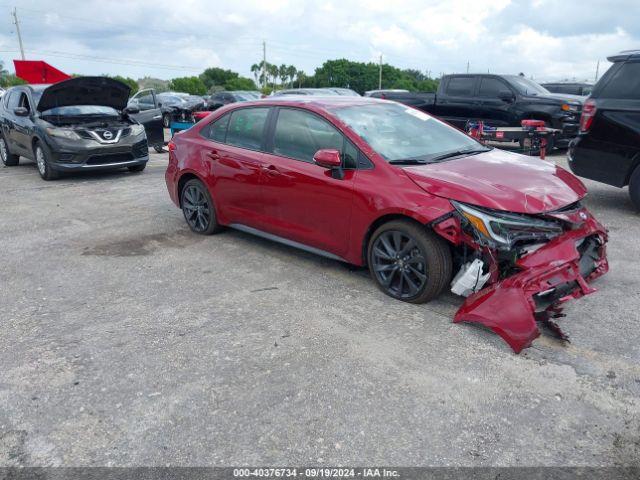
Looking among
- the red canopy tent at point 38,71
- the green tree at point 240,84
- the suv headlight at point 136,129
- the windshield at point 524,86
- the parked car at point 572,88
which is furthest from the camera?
the green tree at point 240,84

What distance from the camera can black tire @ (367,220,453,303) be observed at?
3816 millimetres

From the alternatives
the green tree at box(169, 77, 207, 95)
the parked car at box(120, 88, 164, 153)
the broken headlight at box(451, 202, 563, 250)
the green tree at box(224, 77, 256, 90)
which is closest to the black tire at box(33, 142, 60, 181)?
the parked car at box(120, 88, 164, 153)

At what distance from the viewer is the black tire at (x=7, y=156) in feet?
37.8

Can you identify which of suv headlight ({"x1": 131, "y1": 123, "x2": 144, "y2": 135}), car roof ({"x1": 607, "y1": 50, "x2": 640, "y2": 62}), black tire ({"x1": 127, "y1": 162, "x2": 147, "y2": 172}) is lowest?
black tire ({"x1": 127, "y1": 162, "x2": 147, "y2": 172})

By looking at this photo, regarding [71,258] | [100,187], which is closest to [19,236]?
[71,258]

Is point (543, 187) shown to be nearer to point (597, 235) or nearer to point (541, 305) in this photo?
point (597, 235)

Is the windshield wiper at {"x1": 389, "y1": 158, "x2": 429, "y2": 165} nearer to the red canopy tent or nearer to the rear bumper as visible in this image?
the rear bumper

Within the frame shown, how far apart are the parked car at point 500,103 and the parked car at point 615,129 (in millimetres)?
5437

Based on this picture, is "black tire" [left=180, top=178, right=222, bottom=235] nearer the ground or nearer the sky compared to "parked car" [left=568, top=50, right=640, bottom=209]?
nearer the ground

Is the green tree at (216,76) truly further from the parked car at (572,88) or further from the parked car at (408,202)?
the parked car at (408,202)

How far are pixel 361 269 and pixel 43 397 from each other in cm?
277

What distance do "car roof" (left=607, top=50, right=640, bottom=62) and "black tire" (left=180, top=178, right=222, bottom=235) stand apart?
5.30 m

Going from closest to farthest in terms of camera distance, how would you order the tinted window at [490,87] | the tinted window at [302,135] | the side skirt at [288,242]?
the tinted window at [302,135] → the side skirt at [288,242] → the tinted window at [490,87]

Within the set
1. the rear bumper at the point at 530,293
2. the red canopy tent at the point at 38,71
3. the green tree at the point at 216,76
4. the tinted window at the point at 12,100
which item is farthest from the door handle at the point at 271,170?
the green tree at the point at 216,76
